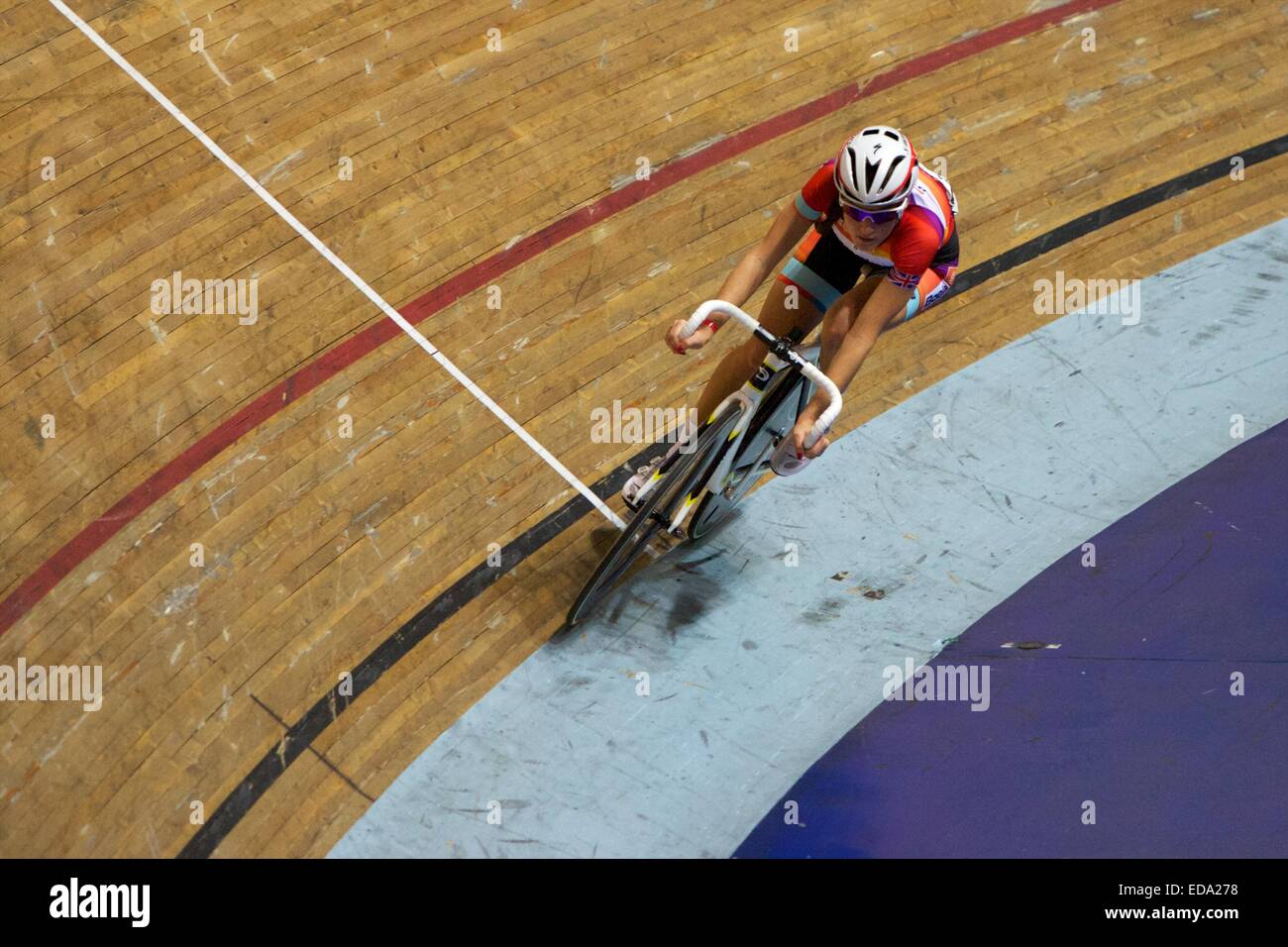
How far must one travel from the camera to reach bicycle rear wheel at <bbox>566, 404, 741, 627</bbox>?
4430 millimetres

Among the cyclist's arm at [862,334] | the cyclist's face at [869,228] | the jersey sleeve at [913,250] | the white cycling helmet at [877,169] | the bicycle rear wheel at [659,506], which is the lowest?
the bicycle rear wheel at [659,506]

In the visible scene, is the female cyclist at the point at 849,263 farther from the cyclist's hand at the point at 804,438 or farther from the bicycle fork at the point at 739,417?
the bicycle fork at the point at 739,417

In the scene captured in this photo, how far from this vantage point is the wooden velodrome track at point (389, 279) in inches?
179

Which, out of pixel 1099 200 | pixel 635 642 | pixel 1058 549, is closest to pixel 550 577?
pixel 635 642

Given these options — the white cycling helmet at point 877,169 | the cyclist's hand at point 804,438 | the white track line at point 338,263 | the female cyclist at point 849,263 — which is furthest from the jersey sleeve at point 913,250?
the white track line at point 338,263

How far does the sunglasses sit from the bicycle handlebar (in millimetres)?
426

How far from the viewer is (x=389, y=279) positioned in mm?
5457

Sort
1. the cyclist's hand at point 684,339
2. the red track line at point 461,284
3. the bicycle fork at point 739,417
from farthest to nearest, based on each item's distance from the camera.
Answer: the red track line at point 461,284
the bicycle fork at point 739,417
the cyclist's hand at point 684,339

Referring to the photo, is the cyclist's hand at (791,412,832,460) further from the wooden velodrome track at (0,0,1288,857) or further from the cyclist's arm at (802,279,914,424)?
the wooden velodrome track at (0,0,1288,857)

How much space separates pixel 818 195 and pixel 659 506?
1157 millimetres

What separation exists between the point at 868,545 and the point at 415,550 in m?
1.61

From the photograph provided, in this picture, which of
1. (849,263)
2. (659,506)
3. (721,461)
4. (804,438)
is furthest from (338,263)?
(804,438)

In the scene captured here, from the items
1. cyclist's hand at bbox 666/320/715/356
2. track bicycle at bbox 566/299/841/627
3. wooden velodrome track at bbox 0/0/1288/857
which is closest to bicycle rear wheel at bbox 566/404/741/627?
track bicycle at bbox 566/299/841/627

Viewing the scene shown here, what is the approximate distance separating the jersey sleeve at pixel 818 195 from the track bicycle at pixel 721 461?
0.39 m
